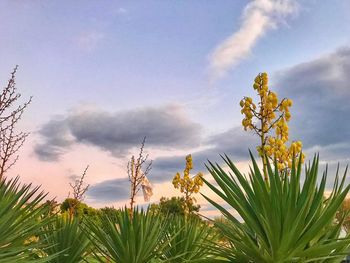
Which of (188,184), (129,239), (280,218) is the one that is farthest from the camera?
(188,184)

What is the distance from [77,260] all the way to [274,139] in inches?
154

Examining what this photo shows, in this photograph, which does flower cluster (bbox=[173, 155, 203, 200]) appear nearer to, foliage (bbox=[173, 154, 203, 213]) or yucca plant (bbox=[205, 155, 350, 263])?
foliage (bbox=[173, 154, 203, 213])

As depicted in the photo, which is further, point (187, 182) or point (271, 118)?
point (187, 182)

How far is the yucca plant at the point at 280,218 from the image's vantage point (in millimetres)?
3455

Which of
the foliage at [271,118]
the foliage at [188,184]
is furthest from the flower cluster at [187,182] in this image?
the foliage at [271,118]

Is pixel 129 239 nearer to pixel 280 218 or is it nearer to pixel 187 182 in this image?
pixel 280 218

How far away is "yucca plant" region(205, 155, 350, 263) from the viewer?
3.46 m

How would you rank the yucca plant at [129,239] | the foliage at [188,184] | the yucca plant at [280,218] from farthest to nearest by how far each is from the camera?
the foliage at [188,184]
the yucca plant at [129,239]
the yucca plant at [280,218]

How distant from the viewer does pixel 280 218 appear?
349 centimetres

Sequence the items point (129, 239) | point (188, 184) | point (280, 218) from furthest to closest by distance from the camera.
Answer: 1. point (188, 184)
2. point (129, 239)
3. point (280, 218)

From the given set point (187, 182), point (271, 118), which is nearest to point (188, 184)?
point (187, 182)

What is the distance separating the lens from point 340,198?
357 cm

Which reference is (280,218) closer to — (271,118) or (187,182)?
(271,118)

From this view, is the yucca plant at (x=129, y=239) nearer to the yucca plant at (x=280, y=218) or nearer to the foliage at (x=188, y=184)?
the yucca plant at (x=280, y=218)
